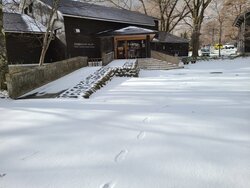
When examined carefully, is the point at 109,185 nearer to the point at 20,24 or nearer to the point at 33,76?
the point at 33,76

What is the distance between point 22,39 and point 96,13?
723 cm

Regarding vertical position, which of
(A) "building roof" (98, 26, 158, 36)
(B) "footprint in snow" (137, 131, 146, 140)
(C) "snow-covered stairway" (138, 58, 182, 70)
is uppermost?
(A) "building roof" (98, 26, 158, 36)

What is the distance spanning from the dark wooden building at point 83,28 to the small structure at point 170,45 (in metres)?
6.74

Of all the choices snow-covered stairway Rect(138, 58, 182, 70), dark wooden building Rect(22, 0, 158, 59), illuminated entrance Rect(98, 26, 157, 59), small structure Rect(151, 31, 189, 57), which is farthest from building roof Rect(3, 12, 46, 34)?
small structure Rect(151, 31, 189, 57)

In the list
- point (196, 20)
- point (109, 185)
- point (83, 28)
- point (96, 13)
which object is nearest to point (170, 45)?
point (196, 20)

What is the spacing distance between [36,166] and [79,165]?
0.56 metres

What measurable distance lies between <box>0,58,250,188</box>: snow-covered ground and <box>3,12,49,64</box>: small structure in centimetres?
1494

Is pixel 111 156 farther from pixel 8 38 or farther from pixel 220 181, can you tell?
pixel 8 38

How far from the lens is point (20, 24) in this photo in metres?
21.0

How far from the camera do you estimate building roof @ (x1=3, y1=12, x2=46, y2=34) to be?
19944mm

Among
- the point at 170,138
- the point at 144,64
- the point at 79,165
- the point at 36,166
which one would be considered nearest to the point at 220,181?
the point at 170,138

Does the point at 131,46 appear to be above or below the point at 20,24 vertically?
below

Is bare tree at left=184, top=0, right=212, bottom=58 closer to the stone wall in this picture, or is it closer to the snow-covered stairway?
the snow-covered stairway

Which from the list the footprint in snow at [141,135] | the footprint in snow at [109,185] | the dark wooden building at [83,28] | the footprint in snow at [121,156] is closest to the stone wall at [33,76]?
the footprint in snow at [141,135]
